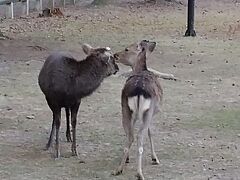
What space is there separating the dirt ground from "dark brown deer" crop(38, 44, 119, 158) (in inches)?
20.5

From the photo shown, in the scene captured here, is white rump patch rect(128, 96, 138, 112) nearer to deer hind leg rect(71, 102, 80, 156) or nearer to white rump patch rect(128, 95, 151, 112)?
white rump patch rect(128, 95, 151, 112)

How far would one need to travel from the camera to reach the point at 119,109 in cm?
884

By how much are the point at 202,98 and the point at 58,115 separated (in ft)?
10.8

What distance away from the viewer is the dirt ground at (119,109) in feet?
21.2

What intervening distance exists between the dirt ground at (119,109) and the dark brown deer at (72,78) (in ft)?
1.71

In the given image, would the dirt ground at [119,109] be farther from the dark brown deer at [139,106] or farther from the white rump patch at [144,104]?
the white rump patch at [144,104]

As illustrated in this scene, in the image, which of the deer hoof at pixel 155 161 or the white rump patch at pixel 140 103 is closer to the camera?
the white rump patch at pixel 140 103

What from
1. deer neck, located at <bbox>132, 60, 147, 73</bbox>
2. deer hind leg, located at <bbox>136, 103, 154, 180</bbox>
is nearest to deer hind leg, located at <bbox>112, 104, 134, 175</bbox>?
deer hind leg, located at <bbox>136, 103, 154, 180</bbox>

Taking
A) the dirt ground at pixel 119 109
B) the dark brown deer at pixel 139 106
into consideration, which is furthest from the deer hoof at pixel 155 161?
the dark brown deer at pixel 139 106

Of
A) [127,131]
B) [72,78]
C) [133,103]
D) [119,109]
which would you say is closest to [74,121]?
[72,78]

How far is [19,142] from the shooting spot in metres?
7.30

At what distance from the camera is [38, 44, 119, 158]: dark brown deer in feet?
21.7

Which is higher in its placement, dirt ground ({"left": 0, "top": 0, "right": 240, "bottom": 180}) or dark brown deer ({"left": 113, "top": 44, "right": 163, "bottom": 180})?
dark brown deer ({"left": 113, "top": 44, "right": 163, "bottom": 180})

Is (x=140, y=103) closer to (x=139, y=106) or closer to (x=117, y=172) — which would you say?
(x=139, y=106)
